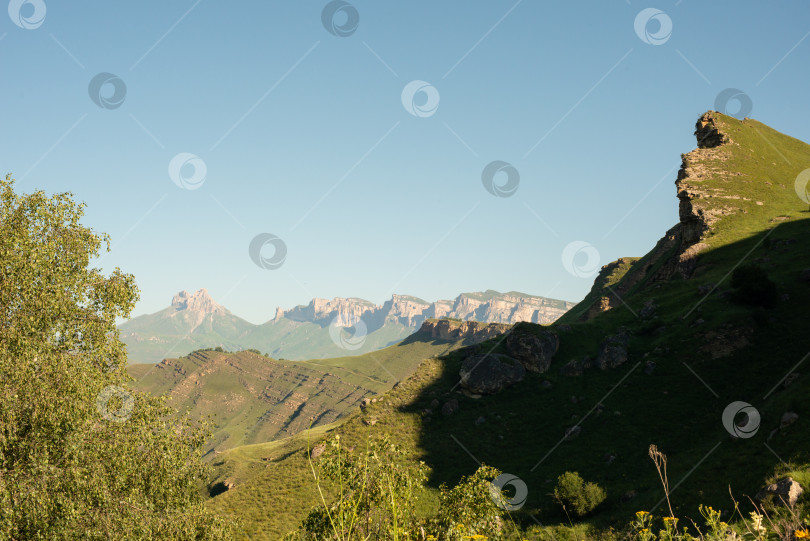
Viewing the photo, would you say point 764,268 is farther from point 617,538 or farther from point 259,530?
point 259,530

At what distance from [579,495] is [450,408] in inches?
1300

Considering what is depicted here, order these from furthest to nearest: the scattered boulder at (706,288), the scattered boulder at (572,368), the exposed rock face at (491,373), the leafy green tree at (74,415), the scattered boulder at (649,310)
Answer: the exposed rock face at (491,373), the scattered boulder at (649,310), the scattered boulder at (572,368), the scattered boulder at (706,288), the leafy green tree at (74,415)

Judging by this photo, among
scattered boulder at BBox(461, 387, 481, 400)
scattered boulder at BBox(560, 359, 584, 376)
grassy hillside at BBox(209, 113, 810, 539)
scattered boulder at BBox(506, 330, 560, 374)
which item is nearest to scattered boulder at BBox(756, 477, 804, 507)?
grassy hillside at BBox(209, 113, 810, 539)

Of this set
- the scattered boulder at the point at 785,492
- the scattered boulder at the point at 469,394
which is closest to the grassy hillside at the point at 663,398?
the scattered boulder at the point at 469,394

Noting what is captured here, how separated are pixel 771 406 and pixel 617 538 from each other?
66.0ft

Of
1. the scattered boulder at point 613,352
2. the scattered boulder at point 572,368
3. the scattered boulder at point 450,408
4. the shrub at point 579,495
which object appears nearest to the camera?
the shrub at point 579,495

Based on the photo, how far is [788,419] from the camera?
1362 inches

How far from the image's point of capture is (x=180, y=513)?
910 inches

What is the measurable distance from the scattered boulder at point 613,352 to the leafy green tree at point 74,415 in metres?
62.0

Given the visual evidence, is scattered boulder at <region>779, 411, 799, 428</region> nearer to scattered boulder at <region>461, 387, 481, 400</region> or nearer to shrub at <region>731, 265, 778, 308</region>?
shrub at <region>731, 265, 778, 308</region>

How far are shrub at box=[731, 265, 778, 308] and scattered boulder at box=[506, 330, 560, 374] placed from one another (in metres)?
29.2

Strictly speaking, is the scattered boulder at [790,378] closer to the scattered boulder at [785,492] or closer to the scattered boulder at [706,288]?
the scattered boulder at [706,288]

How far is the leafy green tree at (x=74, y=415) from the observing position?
745 inches

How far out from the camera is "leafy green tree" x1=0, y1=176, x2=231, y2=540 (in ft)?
62.1
